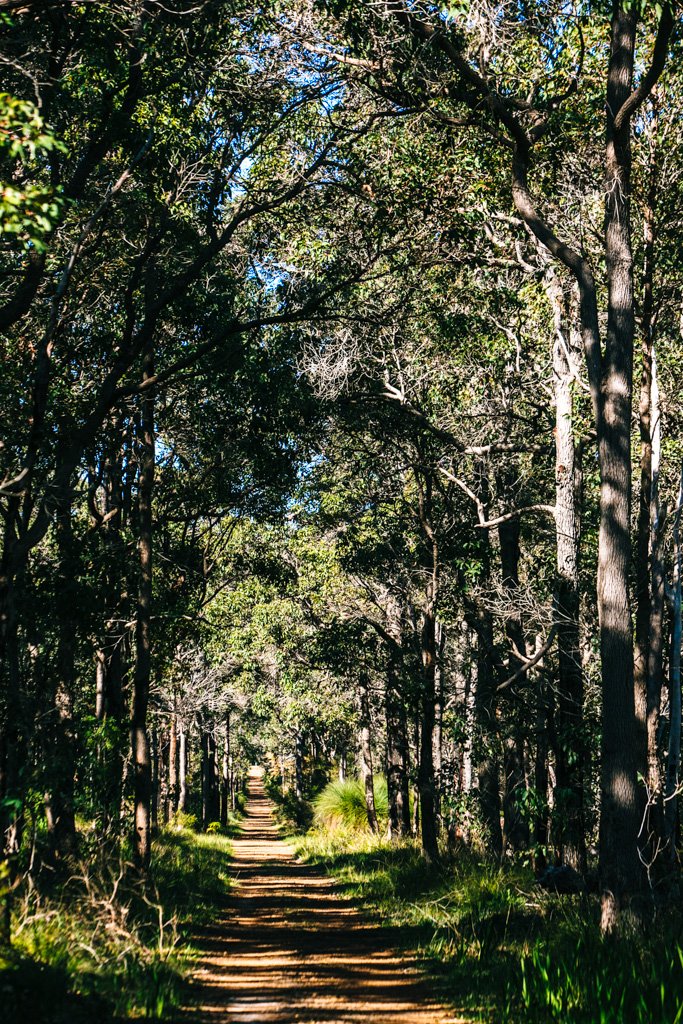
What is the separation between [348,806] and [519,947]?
72.9 feet

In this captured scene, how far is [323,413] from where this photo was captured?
17.7 meters

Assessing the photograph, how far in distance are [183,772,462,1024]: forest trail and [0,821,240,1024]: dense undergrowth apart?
387 millimetres

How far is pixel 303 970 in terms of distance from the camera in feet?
36.2

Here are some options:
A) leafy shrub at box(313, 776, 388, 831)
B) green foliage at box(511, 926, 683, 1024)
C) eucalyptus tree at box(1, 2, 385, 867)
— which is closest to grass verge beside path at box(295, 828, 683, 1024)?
green foliage at box(511, 926, 683, 1024)

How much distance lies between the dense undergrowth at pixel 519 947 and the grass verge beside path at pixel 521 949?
0.04ft

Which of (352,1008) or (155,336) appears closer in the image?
(352,1008)

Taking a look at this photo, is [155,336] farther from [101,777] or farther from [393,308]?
[101,777]

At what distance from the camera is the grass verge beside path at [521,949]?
6.80 meters

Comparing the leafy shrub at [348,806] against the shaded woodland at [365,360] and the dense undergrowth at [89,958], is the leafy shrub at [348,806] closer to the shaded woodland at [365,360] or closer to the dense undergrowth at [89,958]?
the shaded woodland at [365,360]

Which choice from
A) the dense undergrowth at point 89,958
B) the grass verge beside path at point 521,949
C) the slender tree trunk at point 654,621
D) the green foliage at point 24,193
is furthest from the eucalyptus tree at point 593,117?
the green foliage at point 24,193

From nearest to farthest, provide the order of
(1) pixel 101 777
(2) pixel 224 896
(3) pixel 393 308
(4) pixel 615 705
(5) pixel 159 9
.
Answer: (4) pixel 615 705 → (5) pixel 159 9 → (1) pixel 101 777 → (3) pixel 393 308 → (2) pixel 224 896

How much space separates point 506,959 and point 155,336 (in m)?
11.1

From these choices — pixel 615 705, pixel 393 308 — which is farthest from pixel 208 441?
pixel 615 705

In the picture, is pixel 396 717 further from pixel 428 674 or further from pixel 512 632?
pixel 512 632
